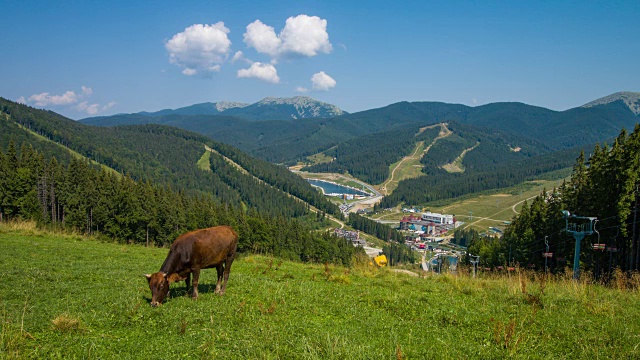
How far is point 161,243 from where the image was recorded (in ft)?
177

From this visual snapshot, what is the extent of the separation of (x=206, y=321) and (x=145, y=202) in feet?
160

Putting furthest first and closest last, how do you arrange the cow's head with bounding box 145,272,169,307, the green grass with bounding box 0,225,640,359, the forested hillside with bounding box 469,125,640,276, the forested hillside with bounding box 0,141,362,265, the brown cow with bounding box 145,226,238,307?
the forested hillside with bounding box 0,141,362,265, the forested hillside with bounding box 469,125,640,276, the brown cow with bounding box 145,226,238,307, the cow's head with bounding box 145,272,169,307, the green grass with bounding box 0,225,640,359

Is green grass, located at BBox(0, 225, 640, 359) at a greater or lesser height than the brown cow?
lesser

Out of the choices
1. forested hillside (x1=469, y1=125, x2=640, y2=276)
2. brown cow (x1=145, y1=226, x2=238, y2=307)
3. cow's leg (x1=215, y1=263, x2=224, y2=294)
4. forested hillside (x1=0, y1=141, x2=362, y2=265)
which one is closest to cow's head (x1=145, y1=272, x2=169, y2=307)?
brown cow (x1=145, y1=226, x2=238, y2=307)

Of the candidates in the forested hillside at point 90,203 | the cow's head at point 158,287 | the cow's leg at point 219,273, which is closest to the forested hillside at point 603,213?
the cow's leg at point 219,273

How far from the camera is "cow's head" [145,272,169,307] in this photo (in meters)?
9.39

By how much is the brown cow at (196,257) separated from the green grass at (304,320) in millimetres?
584

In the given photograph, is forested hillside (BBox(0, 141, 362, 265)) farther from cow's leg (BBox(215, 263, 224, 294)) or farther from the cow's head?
the cow's head

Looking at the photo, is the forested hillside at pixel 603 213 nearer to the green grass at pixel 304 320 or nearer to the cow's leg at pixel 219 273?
the green grass at pixel 304 320

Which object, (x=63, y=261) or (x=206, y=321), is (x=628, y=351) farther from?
(x=63, y=261)

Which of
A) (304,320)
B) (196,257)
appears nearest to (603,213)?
(304,320)

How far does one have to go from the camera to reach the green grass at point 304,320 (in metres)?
6.69

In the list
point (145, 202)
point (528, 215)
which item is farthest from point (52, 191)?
point (528, 215)

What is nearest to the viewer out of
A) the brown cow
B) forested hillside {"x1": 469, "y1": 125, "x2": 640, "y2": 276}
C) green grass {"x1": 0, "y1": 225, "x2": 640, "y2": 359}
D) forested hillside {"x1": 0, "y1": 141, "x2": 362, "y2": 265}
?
green grass {"x1": 0, "y1": 225, "x2": 640, "y2": 359}
